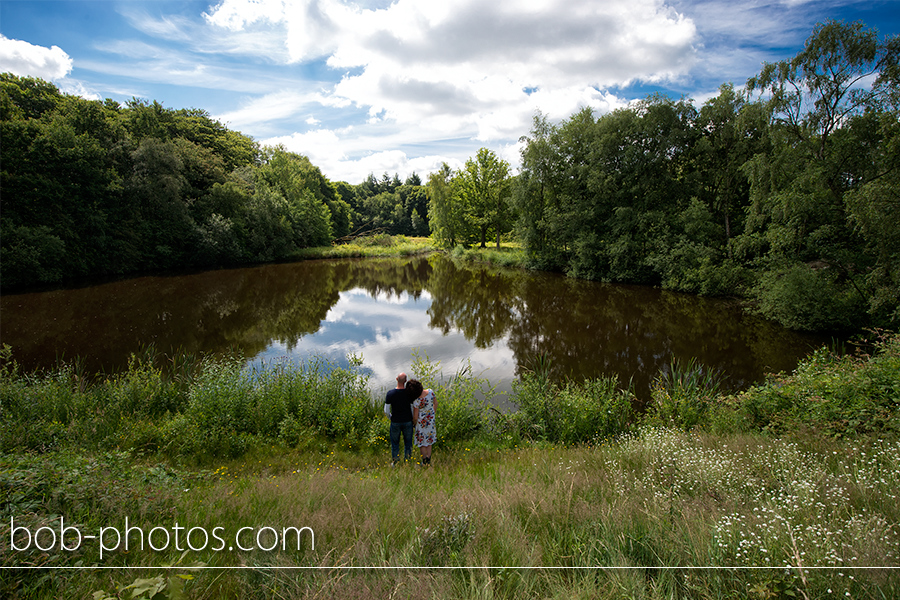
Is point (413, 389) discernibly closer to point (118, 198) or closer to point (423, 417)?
point (423, 417)

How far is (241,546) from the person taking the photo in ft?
9.45

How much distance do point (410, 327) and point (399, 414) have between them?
1113 cm

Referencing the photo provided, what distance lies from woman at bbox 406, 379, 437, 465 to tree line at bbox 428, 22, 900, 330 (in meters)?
16.0

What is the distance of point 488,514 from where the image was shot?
3201 mm

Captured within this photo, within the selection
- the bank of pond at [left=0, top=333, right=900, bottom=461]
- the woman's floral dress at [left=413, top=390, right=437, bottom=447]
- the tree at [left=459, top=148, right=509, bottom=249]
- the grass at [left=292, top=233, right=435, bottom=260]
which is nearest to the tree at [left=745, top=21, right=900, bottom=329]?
the bank of pond at [left=0, top=333, right=900, bottom=461]

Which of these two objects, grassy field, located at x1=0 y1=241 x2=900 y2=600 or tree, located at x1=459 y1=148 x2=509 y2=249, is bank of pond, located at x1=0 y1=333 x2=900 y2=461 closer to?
grassy field, located at x1=0 y1=241 x2=900 y2=600

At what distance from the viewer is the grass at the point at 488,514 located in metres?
2.24

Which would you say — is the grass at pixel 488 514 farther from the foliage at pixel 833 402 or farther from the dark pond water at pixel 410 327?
the dark pond water at pixel 410 327

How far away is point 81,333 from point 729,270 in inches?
1208

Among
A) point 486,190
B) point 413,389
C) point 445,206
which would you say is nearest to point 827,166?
point 413,389

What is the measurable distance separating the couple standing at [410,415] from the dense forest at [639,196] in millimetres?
15988

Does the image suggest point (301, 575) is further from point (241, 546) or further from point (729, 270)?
point (729, 270)

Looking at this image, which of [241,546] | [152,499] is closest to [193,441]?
[152,499]

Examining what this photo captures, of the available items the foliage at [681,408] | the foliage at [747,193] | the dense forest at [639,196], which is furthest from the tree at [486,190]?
the foliage at [681,408]
